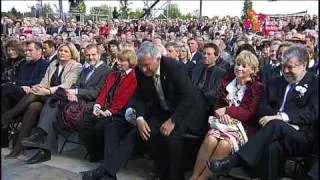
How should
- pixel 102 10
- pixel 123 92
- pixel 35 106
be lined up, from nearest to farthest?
pixel 123 92, pixel 35 106, pixel 102 10

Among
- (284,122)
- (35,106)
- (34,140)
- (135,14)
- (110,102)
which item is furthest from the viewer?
(135,14)

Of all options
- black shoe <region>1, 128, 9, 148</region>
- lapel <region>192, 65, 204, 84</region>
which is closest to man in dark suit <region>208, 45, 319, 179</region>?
lapel <region>192, 65, 204, 84</region>

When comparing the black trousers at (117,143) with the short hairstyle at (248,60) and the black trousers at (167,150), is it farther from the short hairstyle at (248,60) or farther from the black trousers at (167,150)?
the short hairstyle at (248,60)

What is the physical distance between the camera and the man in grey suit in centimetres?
604

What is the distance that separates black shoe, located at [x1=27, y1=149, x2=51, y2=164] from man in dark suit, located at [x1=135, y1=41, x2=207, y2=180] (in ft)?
4.80

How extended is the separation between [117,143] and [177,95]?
84 cm

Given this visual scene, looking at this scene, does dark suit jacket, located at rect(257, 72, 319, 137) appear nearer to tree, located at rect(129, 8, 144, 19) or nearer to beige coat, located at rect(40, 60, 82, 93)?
beige coat, located at rect(40, 60, 82, 93)

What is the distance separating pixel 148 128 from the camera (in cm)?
501

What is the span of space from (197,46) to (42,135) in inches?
192

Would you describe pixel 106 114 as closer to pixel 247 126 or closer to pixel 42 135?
pixel 42 135

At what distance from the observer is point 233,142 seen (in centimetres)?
464

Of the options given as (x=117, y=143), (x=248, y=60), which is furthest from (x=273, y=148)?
(x=117, y=143)

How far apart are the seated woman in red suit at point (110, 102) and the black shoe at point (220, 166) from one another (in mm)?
1444

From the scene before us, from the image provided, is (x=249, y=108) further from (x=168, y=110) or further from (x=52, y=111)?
(x=52, y=111)
